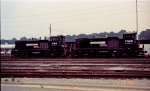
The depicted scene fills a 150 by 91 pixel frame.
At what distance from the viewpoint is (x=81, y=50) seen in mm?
40156

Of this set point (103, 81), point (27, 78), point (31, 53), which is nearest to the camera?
point (103, 81)

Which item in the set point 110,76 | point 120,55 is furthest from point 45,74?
point 120,55

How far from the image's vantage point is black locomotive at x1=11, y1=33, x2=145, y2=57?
37.3 metres

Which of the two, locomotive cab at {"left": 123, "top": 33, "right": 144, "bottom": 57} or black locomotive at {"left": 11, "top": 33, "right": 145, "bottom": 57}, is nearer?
locomotive cab at {"left": 123, "top": 33, "right": 144, "bottom": 57}

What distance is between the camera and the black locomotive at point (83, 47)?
3728 cm

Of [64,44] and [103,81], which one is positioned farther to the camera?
[64,44]

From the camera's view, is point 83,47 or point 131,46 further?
point 83,47

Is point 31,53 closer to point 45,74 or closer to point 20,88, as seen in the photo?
point 45,74

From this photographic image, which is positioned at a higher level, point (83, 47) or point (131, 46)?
point (131, 46)

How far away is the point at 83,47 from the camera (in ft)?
133

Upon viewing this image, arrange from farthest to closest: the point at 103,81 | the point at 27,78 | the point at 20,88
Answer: the point at 27,78
the point at 103,81
the point at 20,88

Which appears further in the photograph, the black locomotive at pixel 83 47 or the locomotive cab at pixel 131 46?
the black locomotive at pixel 83 47

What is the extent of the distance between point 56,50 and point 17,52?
655 centimetres

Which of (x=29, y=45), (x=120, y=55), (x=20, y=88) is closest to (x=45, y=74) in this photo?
(x=20, y=88)
